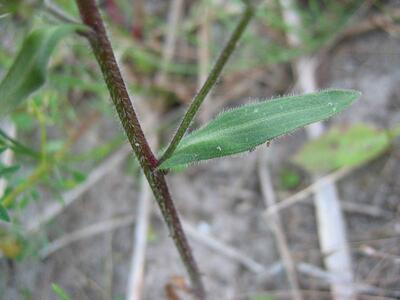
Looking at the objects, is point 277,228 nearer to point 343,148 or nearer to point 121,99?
point 343,148

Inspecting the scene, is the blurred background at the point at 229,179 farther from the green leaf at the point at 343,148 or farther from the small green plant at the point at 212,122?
the small green plant at the point at 212,122

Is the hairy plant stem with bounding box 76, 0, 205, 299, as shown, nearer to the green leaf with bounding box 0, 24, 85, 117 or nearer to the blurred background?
the green leaf with bounding box 0, 24, 85, 117

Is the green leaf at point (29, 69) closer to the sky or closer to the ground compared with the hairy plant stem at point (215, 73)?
closer to the ground

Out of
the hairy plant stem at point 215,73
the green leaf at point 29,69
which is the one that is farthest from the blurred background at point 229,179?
the green leaf at point 29,69

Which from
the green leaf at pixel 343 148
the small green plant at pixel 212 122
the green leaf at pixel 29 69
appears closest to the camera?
the green leaf at pixel 29 69

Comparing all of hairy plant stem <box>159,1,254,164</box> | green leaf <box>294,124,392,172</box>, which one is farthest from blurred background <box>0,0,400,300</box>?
hairy plant stem <box>159,1,254,164</box>

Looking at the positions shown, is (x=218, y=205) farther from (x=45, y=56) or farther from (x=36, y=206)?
(x=45, y=56)

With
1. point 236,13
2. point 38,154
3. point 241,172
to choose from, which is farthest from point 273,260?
point 236,13

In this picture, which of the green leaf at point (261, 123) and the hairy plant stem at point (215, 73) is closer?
the hairy plant stem at point (215, 73)
